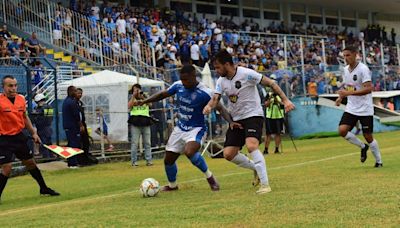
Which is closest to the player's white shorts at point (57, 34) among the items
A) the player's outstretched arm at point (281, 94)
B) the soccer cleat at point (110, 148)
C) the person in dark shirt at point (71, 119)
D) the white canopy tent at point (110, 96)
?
the white canopy tent at point (110, 96)

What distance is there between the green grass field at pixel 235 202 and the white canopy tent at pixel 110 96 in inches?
233

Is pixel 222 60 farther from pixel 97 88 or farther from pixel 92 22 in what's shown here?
pixel 92 22

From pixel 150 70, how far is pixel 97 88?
3.29m

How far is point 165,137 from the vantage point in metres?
21.8

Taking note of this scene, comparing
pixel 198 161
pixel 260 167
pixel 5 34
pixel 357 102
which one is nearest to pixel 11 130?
pixel 198 161

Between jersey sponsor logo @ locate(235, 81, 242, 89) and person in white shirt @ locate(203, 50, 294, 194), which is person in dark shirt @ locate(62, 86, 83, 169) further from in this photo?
jersey sponsor logo @ locate(235, 81, 242, 89)

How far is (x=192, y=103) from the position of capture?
10477 mm

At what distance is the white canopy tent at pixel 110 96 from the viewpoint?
2048cm

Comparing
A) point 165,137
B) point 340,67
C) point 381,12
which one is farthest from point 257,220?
Result: point 381,12

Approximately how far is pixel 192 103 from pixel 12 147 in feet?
10.3

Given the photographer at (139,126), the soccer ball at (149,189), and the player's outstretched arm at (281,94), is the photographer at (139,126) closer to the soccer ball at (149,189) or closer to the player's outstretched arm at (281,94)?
the soccer ball at (149,189)

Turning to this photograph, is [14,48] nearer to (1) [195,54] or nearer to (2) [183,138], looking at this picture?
(1) [195,54]

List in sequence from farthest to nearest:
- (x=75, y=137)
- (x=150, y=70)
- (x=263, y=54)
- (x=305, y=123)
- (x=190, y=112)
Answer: (x=263, y=54) → (x=305, y=123) → (x=150, y=70) → (x=75, y=137) → (x=190, y=112)

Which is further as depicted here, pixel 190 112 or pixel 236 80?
pixel 190 112
